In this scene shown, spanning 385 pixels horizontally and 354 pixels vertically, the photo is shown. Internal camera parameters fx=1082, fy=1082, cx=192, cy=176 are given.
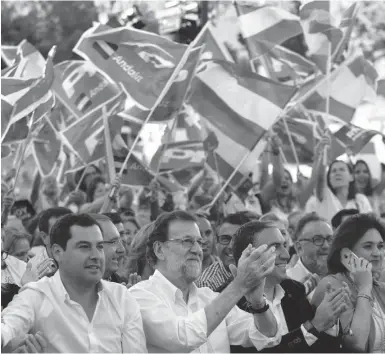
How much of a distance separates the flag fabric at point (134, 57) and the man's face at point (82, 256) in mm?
5730

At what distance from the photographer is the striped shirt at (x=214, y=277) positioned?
290 inches

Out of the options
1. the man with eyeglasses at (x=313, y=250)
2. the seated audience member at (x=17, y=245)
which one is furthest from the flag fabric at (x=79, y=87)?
the man with eyeglasses at (x=313, y=250)

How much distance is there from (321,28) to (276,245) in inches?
267

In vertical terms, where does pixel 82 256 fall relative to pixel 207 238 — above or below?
above

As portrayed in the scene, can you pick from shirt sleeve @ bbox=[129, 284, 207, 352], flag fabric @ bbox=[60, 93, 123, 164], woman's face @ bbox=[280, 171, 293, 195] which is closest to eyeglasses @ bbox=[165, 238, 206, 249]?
shirt sleeve @ bbox=[129, 284, 207, 352]

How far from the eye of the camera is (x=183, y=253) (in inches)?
229

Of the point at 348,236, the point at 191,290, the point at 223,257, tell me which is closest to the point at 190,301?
the point at 191,290

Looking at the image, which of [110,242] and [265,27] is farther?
[265,27]

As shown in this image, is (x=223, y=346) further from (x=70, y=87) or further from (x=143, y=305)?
(x=70, y=87)

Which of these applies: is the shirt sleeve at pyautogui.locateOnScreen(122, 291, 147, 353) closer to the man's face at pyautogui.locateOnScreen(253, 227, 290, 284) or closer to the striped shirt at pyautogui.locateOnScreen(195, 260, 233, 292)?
the man's face at pyautogui.locateOnScreen(253, 227, 290, 284)

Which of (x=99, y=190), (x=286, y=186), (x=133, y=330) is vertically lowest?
(x=286, y=186)

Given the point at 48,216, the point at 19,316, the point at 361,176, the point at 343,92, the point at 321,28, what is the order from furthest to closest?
1. the point at 343,92
2. the point at 321,28
3. the point at 361,176
4. the point at 48,216
5. the point at 19,316

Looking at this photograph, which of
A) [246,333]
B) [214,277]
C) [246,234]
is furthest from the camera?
[214,277]

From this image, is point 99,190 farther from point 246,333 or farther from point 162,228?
point 246,333
